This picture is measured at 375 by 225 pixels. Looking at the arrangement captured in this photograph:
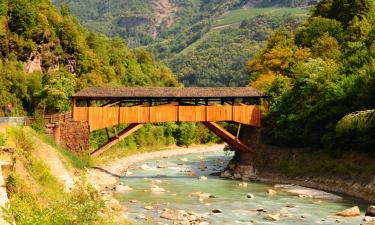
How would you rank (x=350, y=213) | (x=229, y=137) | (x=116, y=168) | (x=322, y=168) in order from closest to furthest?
(x=350, y=213)
(x=322, y=168)
(x=229, y=137)
(x=116, y=168)

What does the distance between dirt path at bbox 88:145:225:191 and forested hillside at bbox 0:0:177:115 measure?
10.1 metres

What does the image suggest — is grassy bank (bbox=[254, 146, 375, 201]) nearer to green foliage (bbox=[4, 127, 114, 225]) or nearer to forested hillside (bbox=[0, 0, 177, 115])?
green foliage (bbox=[4, 127, 114, 225])

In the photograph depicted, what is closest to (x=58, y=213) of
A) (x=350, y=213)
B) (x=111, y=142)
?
(x=350, y=213)

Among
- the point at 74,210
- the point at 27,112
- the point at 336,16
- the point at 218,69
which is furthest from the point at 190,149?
the point at 218,69

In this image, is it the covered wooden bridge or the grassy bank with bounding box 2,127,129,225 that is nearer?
the grassy bank with bounding box 2,127,129,225

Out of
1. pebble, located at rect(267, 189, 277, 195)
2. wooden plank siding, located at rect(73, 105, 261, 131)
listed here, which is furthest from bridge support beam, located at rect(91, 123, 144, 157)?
pebble, located at rect(267, 189, 277, 195)

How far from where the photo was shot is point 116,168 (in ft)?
156

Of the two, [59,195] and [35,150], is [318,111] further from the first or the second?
[59,195]

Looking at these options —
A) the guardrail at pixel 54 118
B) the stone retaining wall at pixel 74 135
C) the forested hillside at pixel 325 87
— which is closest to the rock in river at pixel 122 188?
the stone retaining wall at pixel 74 135

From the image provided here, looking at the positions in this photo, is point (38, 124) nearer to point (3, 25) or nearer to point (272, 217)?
point (272, 217)

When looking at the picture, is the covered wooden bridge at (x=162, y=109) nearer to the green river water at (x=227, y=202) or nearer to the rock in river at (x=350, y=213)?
the green river water at (x=227, y=202)

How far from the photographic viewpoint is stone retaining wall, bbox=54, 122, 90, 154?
38.7m

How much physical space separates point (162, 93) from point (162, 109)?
54.7 inches

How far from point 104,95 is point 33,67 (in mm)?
38112
